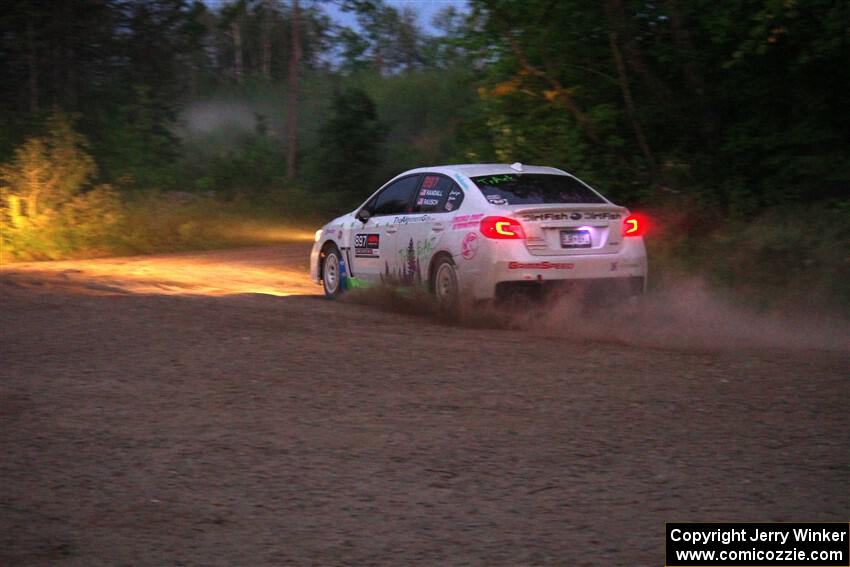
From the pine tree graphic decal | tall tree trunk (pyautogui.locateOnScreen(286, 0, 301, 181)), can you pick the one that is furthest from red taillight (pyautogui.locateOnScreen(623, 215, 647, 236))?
tall tree trunk (pyautogui.locateOnScreen(286, 0, 301, 181))

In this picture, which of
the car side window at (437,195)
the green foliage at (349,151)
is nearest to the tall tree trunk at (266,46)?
the green foliage at (349,151)

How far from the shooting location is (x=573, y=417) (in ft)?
23.7

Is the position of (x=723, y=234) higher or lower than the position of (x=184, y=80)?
lower

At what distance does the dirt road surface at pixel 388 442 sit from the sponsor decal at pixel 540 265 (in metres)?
0.63

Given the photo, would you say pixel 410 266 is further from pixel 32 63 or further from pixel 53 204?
pixel 32 63

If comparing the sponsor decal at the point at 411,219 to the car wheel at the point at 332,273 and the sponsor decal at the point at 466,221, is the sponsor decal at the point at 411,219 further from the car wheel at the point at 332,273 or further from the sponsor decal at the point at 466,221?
the car wheel at the point at 332,273

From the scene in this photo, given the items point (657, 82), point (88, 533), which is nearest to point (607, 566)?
point (88, 533)

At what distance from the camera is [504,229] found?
10.8m

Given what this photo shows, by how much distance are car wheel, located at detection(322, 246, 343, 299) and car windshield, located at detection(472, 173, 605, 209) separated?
2808 mm

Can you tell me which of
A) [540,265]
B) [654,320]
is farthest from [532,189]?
[654,320]

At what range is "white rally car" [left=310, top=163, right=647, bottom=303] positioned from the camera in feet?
35.6

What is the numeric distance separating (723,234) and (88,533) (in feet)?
34.3

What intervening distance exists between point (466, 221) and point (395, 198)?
186 centimetres

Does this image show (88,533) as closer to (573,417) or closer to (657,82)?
(573,417)
